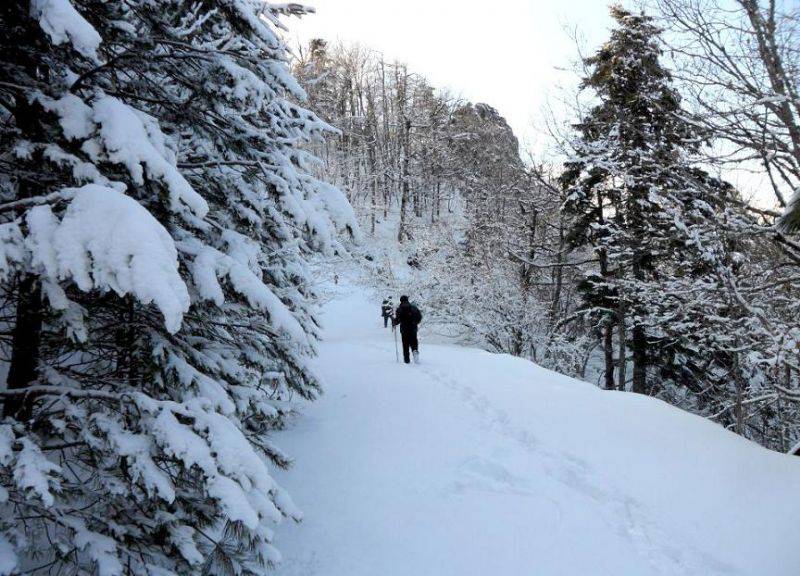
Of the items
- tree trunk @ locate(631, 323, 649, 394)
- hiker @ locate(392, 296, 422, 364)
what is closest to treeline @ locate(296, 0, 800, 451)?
tree trunk @ locate(631, 323, 649, 394)

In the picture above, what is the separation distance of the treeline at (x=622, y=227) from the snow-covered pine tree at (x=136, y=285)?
5.27m

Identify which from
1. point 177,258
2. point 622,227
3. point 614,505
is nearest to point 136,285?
point 177,258

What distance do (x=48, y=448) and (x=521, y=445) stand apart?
5126mm

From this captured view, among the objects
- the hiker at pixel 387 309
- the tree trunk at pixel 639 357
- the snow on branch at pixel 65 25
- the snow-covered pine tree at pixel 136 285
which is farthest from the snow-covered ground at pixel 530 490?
the hiker at pixel 387 309

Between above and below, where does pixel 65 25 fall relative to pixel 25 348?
above

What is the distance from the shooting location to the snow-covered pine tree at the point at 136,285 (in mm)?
2273

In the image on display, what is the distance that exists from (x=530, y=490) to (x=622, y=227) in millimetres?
12175

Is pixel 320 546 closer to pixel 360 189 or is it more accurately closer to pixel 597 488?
pixel 597 488

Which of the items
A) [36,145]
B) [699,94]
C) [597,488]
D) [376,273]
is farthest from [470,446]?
[376,273]

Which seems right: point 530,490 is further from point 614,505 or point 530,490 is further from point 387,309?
point 387,309

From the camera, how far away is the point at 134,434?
9.02ft

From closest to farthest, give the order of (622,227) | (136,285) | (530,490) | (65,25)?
(136,285) → (65,25) → (530,490) → (622,227)

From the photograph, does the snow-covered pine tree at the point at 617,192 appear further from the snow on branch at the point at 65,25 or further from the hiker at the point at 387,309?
the snow on branch at the point at 65,25

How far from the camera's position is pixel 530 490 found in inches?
199
